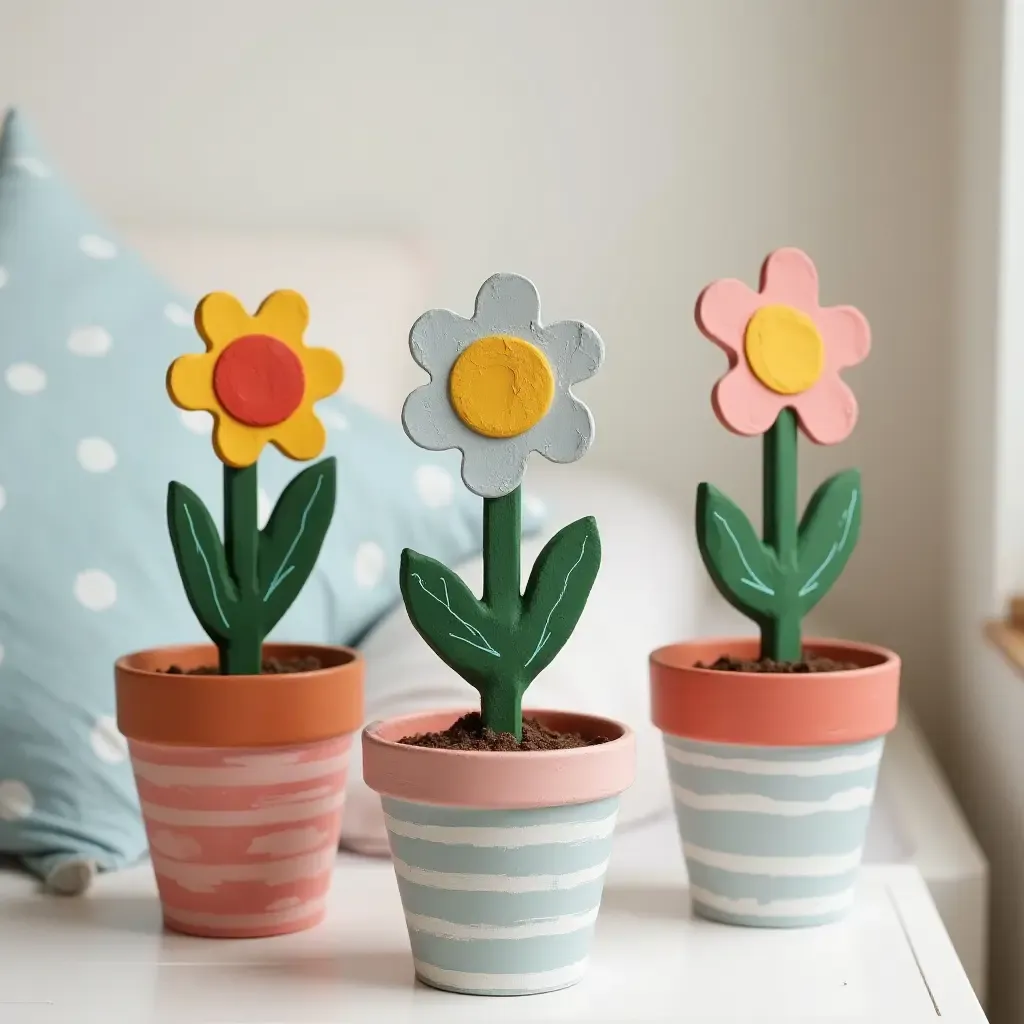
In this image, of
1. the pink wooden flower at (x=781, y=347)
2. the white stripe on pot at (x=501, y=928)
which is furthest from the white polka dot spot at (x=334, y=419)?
the white stripe on pot at (x=501, y=928)

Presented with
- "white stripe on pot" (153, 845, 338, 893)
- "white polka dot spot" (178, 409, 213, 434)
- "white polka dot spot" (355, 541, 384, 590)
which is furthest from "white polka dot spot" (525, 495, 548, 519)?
"white stripe on pot" (153, 845, 338, 893)

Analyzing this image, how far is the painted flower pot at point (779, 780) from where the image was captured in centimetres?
75

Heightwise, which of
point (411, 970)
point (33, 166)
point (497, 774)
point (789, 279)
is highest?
point (33, 166)

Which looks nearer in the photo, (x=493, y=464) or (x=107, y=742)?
(x=493, y=464)

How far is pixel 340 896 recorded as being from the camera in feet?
2.69

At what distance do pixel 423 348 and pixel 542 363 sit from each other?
0.19 ft

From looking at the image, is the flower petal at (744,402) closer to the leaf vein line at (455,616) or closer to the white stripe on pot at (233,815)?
the leaf vein line at (455,616)

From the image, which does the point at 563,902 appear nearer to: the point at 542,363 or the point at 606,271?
the point at 542,363

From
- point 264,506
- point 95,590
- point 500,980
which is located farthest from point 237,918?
point 264,506

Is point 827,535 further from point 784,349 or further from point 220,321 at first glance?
point 220,321

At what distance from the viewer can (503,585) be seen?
2.26 feet

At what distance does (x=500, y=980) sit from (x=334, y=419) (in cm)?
60

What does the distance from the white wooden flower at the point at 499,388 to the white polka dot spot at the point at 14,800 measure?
14.7 inches

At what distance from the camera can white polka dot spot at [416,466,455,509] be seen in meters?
1.16
